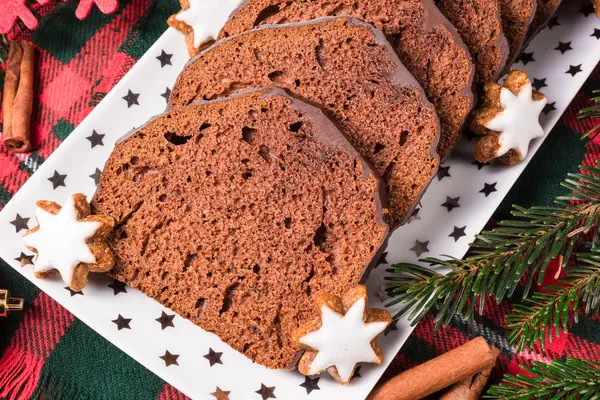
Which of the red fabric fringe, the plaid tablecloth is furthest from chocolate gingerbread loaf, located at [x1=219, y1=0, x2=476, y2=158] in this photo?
the red fabric fringe

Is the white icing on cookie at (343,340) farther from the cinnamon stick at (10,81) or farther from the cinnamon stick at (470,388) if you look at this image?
the cinnamon stick at (10,81)

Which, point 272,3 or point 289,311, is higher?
point 272,3

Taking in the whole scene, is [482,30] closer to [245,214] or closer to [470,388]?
[245,214]

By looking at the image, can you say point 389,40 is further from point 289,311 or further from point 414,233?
point 289,311

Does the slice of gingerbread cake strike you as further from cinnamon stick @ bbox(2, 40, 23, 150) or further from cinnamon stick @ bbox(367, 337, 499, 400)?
cinnamon stick @ bbox(2, 40, 23, 150)

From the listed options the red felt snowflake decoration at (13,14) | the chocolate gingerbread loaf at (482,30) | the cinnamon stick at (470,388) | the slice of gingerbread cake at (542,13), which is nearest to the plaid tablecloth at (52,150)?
the cinnamon stick at (470,388)

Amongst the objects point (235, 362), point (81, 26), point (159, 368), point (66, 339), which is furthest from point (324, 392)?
point (81, 26)

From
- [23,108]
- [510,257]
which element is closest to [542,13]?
[510,257]
